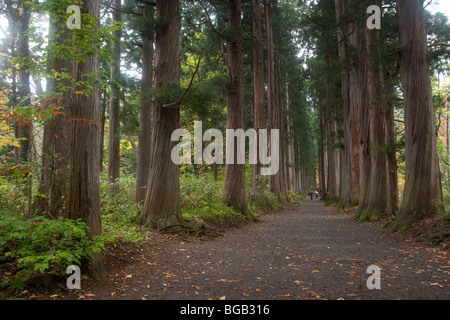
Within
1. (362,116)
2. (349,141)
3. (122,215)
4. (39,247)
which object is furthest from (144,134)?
(349,141)

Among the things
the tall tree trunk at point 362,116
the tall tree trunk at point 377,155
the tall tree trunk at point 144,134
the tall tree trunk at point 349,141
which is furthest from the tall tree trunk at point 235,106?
the tall tree trunk at point 349,141

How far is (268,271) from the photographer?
5.07 m

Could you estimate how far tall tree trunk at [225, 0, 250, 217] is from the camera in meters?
12.2

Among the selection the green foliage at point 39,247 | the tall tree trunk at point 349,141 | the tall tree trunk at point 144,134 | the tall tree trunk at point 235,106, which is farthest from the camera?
the tall tree trunk at point 349,141

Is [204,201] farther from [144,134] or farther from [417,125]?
[417,125]

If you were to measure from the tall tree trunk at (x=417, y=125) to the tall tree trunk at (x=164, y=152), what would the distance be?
646cm

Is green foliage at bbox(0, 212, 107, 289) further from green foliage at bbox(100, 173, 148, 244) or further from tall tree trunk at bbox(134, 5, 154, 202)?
tall tree trunk at bbox(134, 5, 154, 202)

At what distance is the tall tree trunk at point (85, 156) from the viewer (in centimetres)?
441

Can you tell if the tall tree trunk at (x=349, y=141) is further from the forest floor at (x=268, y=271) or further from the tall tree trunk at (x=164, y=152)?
the tall tree trunk at (x=164, y=152)

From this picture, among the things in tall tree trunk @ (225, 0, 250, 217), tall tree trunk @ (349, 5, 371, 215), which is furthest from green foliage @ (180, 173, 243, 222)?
tall tree trunk @ (349, 5, 371, 215)

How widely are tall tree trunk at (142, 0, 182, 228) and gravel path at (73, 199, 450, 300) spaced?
3.14 ft
